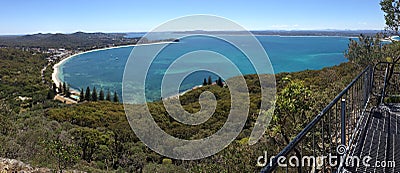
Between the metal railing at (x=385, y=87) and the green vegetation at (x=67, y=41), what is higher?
the green vegetation at (x=67, y=41)

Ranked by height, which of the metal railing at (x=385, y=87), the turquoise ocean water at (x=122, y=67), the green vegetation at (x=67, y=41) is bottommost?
the turquoise ocean water at (x=122, y=67)

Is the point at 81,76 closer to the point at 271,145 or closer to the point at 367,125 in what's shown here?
the point at 271,145

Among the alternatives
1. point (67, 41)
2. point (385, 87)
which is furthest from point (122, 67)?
point (385, 87)

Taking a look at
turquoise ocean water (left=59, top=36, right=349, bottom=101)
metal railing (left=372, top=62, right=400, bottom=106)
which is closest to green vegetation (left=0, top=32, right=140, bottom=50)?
turquoise ocean water (left=59, top=36, right=349, bottom=101)

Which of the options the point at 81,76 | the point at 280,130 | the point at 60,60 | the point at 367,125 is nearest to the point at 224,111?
the point at 280,130

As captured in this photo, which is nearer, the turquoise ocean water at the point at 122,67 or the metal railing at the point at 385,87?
the metal railing at the point at 385,87

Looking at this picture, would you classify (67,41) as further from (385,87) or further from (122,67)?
(385,87)

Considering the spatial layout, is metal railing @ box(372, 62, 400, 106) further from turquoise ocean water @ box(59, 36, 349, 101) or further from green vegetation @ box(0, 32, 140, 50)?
green vegetation @ box(0, 32, 140, 50)

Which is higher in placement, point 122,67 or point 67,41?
point 67,41

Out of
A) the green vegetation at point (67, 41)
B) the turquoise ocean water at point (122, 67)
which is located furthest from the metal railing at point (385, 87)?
the green vegetation at point (67, 41)

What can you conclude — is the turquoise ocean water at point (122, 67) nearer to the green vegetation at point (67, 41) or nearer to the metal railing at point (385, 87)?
the green vegetation at point (67, 41)

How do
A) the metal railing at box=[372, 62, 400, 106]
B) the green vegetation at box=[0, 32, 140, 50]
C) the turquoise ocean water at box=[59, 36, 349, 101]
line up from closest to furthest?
the metal railing at box=[372, 62, 400, 106], the turquoise ocean water at box=[59, 36, 349, 101], the green vegetation at box=[0, 32, 140, 50]
